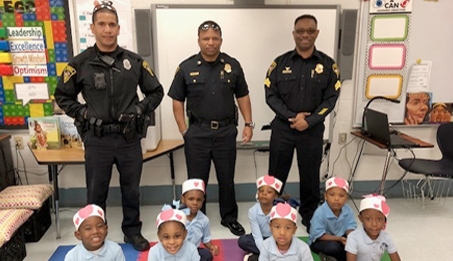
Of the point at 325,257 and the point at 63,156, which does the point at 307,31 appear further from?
the point at 63,156

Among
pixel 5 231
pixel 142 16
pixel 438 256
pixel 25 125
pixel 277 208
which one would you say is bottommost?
pixel 438 256

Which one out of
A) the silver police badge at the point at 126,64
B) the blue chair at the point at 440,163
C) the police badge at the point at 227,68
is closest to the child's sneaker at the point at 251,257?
the police badge at the point at 227,68

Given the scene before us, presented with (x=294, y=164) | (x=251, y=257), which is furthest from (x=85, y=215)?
(x=294, y=164)

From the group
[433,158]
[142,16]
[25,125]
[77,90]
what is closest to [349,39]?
[433,158]

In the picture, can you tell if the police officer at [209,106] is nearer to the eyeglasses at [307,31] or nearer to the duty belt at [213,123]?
the duty belt at [213,123]

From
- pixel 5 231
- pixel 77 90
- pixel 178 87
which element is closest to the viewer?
pixel 5 231

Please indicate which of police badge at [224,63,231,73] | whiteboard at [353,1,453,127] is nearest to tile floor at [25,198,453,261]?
whiteboard at [353,1,453,127]

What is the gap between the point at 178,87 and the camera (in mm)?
2895

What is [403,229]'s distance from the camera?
318 cm

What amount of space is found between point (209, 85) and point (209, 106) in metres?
0.16

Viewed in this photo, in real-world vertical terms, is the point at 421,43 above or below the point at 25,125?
above

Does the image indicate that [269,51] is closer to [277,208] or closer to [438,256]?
[277,208]

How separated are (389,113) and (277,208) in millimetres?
1955

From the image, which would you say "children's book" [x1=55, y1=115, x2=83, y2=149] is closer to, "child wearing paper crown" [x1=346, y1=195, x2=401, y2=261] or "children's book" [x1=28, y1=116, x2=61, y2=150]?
"children's book" [x1=28, y1=116, x2=61, y2=150]
